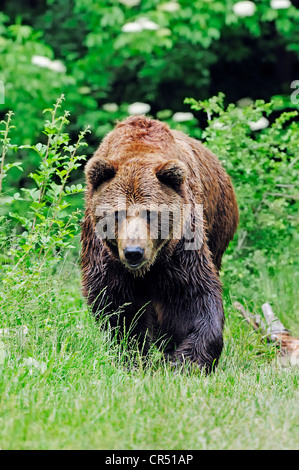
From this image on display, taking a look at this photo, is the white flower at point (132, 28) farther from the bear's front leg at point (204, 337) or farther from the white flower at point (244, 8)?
the bear's front leg at point (204, 337)

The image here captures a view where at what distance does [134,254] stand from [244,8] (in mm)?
6084

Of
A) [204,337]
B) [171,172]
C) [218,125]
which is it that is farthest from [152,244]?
[218,125]

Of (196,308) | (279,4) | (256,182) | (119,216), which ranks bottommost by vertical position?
(196,308)

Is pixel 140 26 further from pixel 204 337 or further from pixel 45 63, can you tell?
pixel 204 337

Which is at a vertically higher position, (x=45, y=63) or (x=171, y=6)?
(x=171, y=6)

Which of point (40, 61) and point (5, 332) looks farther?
point (40, 61)

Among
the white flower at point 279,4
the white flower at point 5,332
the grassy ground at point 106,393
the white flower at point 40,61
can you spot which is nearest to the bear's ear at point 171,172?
the grassy ground at point 106,393

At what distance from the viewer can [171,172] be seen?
4.95 meters

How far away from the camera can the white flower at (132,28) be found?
990cm

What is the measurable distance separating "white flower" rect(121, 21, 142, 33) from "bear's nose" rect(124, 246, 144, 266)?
19.2ft

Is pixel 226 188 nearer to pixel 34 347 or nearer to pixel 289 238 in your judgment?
pixel 289 238

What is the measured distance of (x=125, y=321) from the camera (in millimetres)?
5512

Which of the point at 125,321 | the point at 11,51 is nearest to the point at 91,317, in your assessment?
the point at 125,321
